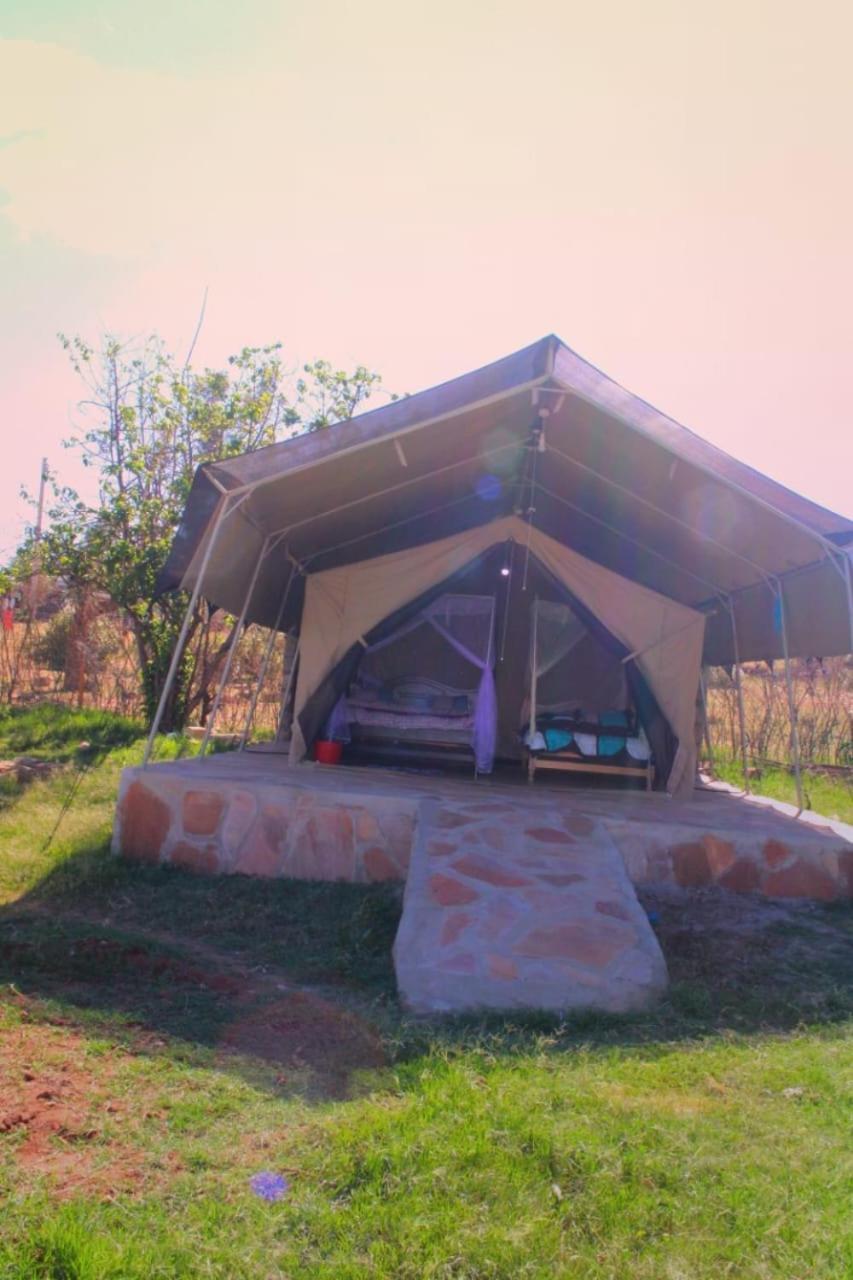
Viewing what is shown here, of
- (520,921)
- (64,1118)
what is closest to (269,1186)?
(64,1118)

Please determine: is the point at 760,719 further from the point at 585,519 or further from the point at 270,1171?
the point at 270,1171

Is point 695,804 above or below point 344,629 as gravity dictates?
below

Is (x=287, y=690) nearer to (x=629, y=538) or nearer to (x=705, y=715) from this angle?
(x=629, y=538)

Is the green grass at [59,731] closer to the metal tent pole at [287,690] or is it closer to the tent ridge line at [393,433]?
the metal tent pole at [287,690]

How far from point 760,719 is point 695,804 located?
15.7 feet

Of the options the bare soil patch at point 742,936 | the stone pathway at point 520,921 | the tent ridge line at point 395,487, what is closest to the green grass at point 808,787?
the bare soil patch at point 742,936

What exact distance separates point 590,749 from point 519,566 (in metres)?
1.75

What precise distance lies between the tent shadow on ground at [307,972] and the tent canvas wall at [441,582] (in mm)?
2198

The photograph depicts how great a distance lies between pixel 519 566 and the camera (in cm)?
802

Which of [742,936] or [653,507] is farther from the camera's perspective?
[653,507]

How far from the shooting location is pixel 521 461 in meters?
6.56

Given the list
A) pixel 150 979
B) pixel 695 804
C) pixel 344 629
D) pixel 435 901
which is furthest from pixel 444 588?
pixel 150 979

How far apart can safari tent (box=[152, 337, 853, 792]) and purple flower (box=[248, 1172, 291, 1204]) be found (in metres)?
3.71

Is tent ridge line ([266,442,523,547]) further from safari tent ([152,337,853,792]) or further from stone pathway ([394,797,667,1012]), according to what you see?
stone pathway ([394,797,667,1012])
